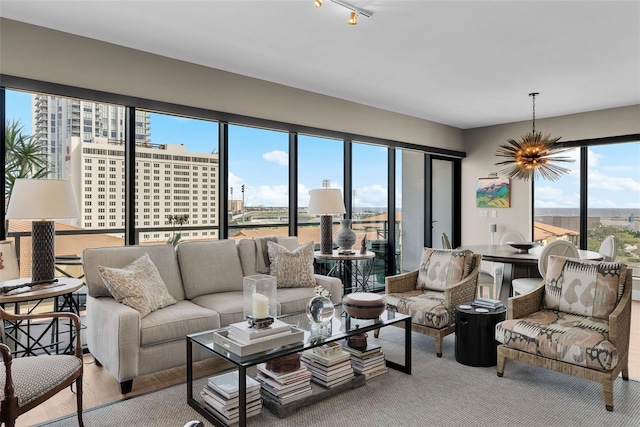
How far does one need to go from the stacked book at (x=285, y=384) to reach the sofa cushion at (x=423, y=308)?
1.03 meters

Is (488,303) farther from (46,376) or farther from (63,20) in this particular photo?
(63,20)

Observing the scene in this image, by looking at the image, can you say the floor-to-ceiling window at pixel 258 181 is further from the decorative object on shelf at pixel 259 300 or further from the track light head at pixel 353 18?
the decorative object on shelf at pixel 259 300

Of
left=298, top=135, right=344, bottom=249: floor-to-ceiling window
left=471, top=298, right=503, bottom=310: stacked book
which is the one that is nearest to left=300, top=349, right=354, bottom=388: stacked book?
left=471, top=298, right=503, bottom=310: stacked book

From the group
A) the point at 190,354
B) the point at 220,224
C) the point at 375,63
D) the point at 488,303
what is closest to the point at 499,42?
the point at 375,63

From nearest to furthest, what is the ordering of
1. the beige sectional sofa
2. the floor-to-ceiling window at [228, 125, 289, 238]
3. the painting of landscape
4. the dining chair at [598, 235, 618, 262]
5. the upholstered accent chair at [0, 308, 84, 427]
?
the upholstered accent chair at [0, 308, 84, 427]
the beige sectional sofa
the dining chair at [598, 235, 618, 262]
the floor-to-ceiling window at [228, 125, 289, 238]
the painting of landscape

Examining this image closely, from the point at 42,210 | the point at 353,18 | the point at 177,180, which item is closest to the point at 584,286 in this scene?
the point at 353,18

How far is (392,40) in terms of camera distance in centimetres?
348

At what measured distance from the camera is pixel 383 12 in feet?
9.79

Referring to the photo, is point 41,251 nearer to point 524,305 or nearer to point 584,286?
point 524,305

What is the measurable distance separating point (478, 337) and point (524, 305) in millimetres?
413

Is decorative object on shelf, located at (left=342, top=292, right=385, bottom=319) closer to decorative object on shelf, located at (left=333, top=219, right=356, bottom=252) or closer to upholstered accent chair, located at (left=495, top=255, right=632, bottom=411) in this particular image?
upholstered accent chair, located at (left=495, top=255, right=632, bottom=411)

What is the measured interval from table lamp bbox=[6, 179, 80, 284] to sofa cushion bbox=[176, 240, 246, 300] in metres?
0.93

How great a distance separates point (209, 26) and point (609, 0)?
278 centimetres

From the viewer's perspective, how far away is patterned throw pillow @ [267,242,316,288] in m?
3.89
